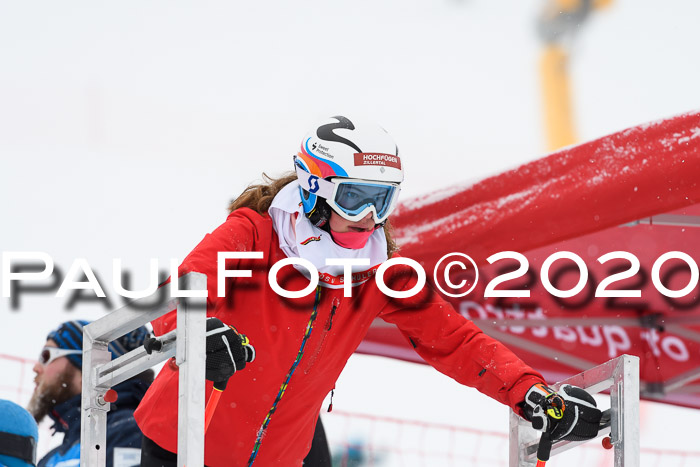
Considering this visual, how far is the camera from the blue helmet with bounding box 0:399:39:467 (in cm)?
268

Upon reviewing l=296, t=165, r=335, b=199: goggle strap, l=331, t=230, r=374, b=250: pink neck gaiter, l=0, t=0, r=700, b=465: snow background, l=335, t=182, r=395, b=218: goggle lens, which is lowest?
l=331, t=230, r=374, b=250: pink neck gaiter

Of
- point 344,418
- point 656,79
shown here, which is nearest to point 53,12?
point 344,418

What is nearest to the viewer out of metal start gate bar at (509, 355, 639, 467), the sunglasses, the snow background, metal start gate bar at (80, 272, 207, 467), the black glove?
metal start gate bar at (80, 272, 207, 467)

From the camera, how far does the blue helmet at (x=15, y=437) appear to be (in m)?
2.68

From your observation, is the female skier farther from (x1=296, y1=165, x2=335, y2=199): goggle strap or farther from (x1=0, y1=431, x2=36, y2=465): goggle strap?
(x1=0, y1=431, x2=36, y2=465): goggle strap

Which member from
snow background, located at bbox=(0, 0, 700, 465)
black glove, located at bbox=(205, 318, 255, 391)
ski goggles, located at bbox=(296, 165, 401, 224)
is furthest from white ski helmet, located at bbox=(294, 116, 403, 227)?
snow background, located at bbox=(0, 0, 700, 465)

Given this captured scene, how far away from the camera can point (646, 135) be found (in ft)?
12.0

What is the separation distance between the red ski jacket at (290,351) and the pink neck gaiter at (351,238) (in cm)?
14

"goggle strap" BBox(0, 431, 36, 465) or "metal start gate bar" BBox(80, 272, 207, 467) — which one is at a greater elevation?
"metal start gate bar" BBox(80, 272, 207, 467)

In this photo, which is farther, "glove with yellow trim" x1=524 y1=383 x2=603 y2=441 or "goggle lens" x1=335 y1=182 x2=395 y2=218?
"goggle lens" x1=335 y1=182 x2=395 y2=218

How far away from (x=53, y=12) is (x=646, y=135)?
22.4 feet

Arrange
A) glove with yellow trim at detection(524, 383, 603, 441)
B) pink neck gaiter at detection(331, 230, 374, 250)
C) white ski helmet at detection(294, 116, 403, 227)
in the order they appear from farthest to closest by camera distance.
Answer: pink neck gaiter at detection(331, 230, 374, 250) → white ski helmet at detection(294, 116, 403, 227) → glove with yellow trim at detection(524, 383, 603, 441)

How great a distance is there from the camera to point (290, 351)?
2.53 meters

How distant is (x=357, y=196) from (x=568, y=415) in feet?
2.46
